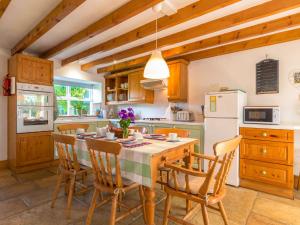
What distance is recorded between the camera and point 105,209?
84.7 inches

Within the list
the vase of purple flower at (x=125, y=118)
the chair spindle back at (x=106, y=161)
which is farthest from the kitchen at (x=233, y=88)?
the vase of purple flower at (x=125, y=118)

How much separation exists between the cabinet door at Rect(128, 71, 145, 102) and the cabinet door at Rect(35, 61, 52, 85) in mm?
1797

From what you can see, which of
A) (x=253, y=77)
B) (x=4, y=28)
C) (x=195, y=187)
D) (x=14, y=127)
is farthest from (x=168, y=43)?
(x=14, y=127)

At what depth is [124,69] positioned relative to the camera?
5004 millimetres

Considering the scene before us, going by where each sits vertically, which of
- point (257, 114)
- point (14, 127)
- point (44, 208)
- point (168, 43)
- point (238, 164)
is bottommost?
point (44, 208)

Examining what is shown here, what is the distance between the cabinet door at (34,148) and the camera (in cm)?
339

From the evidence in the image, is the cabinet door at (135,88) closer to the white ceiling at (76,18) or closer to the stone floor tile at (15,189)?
the white ceiling at (76,18)

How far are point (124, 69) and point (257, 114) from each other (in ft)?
11.1

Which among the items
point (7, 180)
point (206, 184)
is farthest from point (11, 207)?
point (206, 184)

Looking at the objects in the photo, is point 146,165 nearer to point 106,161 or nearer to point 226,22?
point 106,161

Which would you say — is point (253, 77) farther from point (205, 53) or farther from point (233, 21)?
point (233, 21)

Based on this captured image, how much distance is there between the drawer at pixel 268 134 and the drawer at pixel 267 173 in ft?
1.20

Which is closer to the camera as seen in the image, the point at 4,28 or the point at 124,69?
the point at 4,28

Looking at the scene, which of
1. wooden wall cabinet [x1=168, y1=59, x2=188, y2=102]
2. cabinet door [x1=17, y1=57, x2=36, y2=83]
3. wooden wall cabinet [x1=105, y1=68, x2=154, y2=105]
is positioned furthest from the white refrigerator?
cabinet door [x1=17, y1=57, x2=36, y2=83]
